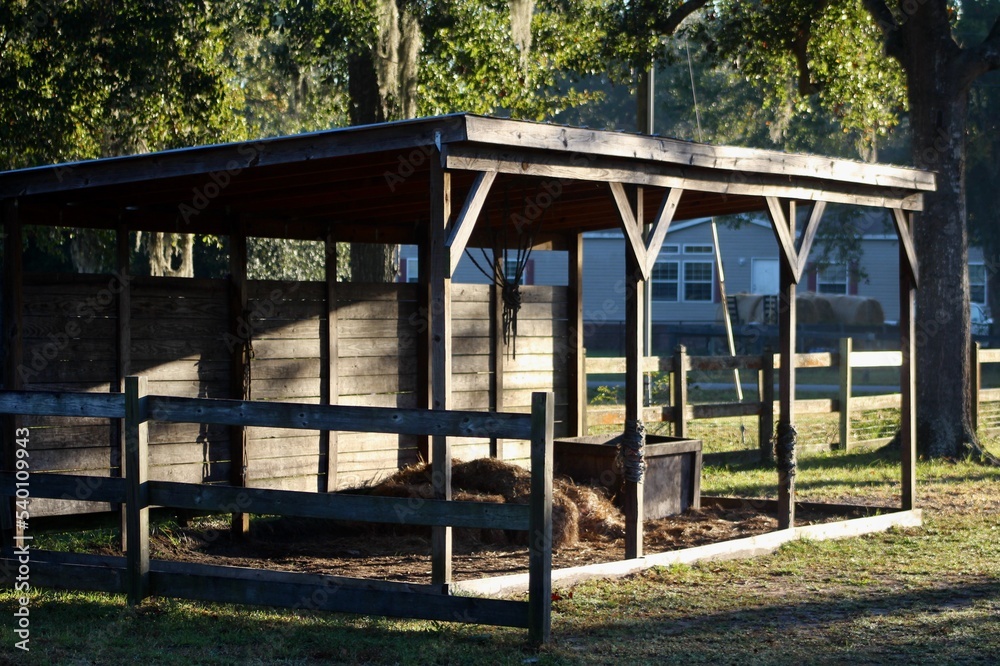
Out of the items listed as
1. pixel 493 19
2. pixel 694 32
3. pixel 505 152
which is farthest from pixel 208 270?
pixel 505 152

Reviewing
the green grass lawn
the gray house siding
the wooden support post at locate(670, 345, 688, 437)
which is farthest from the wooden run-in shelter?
the gray house siding

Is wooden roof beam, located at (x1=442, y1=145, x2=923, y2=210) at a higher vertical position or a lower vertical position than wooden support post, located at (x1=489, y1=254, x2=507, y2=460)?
higher

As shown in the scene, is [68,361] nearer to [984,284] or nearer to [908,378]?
[908,378]

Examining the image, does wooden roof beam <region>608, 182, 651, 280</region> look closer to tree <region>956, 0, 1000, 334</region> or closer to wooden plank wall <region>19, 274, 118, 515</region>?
wooden plank wall <region>19, 274, 118, 515</region>

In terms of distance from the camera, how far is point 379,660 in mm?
5105

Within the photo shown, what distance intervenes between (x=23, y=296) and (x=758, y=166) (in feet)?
17.0

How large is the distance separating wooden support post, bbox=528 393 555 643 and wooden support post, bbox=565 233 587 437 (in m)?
5.34

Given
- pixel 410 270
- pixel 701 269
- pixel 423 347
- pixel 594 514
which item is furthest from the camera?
pixel 410 270

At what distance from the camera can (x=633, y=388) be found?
7.43 metres

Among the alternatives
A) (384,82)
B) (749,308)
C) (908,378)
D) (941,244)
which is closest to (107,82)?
(384,82)

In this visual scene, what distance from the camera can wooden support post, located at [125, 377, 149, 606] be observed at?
597 centimetres

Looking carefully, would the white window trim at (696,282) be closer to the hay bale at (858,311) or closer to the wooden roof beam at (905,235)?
the hay bale at (858,311)

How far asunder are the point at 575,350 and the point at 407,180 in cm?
375

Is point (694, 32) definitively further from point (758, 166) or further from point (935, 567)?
point (935, 567)
